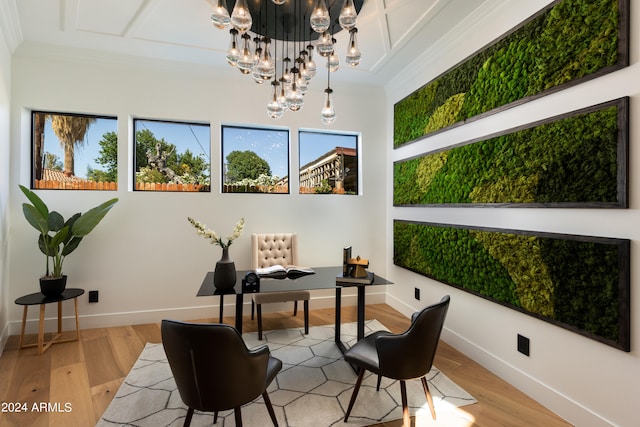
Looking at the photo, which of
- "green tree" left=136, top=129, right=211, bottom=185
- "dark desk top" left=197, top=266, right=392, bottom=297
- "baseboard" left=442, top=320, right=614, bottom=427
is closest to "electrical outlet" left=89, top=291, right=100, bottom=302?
"green tree" left=136, top=129, right=211, bottom=185

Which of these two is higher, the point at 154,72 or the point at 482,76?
the point at 154,72

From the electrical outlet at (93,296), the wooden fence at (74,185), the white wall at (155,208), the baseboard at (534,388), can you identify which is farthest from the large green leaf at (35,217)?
the baseboard at (534,388)

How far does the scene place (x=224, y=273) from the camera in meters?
2.34

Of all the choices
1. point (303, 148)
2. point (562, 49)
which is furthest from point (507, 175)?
point (303, 148)

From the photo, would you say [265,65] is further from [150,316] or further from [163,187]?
[150,316]

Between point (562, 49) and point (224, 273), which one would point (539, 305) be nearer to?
point (562, 49)

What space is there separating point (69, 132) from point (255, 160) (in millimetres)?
2070

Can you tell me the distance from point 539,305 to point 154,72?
172 inches

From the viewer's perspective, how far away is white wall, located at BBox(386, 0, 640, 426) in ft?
5.29

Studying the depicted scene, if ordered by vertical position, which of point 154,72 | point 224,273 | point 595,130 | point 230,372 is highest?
point 154,72

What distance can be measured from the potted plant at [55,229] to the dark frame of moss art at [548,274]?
11.5 ft

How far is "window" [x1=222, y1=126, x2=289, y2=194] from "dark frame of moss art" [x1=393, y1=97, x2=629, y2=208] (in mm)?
1962

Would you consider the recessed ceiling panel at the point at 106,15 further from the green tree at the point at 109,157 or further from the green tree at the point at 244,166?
the green tree at the point at 244,166

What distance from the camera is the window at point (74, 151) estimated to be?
3.29m
